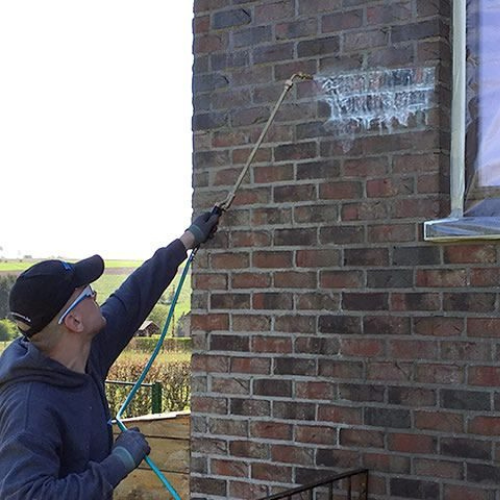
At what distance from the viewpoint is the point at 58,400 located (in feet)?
9.19

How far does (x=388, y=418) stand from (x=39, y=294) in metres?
1.37

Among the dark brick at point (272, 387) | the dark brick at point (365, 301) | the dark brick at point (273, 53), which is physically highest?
the dark brick at point (273, 53)

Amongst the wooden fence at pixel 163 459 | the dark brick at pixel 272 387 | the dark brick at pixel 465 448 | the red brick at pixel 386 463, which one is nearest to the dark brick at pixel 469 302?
the dark brick at pixel 465 448

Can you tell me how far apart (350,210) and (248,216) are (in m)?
0.46

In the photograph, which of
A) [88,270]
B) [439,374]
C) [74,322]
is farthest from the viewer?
[439,374]

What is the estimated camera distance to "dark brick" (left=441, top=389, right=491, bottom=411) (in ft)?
10.7

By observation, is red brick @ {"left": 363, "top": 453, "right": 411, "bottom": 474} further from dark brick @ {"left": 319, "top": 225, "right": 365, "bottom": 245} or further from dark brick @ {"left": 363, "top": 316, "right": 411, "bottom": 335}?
dark brick @ {"left": 319, "top": 225, "right": 365, "bottom": 245}

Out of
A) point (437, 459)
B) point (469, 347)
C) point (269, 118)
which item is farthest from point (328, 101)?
point (437, 459)

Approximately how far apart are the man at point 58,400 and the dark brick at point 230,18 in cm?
130

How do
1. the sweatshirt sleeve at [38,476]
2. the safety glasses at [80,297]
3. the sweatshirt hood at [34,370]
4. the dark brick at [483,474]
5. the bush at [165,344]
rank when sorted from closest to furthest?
1. the sweatshirt sleeve at [38,476]
2. the sweatshirt hood at [34,370]
3. the safety glasses at [80,297]
4. the dark brick at [483,474]
5. the bush at [165,344]

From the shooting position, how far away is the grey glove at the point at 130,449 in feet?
9.27

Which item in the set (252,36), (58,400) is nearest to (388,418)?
(58,400)

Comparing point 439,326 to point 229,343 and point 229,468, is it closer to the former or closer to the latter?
point 229,343

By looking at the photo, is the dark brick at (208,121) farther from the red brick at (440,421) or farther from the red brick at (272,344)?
the red brick at (440,421)
